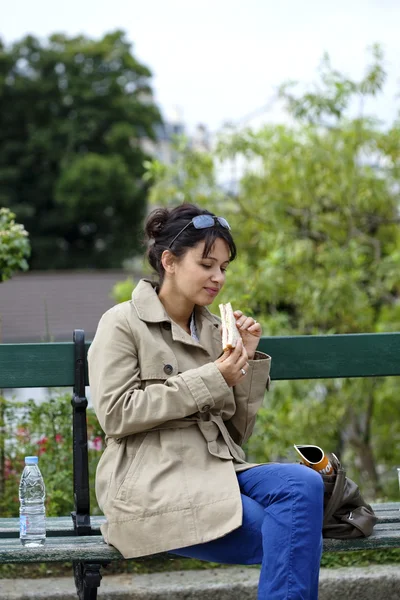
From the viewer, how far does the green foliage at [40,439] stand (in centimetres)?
457

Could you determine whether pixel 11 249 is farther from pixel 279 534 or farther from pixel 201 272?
pixel 279 534

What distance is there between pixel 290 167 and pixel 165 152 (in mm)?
61929

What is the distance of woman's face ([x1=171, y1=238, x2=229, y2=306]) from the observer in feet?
11.4

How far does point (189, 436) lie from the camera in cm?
334

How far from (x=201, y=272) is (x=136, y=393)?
0.51 meters

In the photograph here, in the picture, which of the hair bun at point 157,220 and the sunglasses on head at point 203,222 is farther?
the hair bun at point 157,220

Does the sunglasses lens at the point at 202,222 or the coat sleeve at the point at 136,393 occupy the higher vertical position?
the sunglasses lens at the point at 202,222

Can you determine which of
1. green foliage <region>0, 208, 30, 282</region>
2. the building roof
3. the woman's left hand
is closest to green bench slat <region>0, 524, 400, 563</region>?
the woman's left hand

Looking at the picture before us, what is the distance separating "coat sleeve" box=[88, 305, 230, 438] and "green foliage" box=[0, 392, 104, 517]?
4.23ft

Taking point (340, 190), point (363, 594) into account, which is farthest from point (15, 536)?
point (340, 190)

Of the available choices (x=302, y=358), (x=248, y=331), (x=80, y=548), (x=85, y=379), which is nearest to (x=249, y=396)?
(x=248, y=331)

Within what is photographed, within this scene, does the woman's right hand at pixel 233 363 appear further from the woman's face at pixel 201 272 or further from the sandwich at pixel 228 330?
the woman's face at pixel 201 272

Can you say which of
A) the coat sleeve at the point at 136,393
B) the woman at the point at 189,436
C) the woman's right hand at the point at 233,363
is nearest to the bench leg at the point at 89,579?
the woman at the point at 189,436

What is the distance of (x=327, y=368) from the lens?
158 inches
